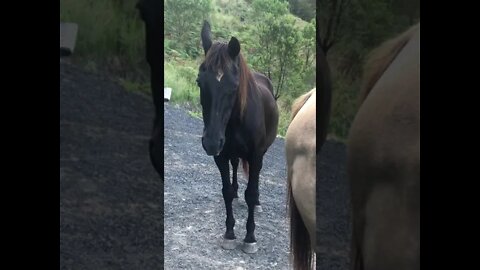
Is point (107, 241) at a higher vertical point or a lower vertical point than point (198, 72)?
lower

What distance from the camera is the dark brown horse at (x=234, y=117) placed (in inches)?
150

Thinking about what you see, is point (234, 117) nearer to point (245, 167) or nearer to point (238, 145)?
point (238, 145)

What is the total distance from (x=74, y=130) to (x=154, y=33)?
0.67 meters

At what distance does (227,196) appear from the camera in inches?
158

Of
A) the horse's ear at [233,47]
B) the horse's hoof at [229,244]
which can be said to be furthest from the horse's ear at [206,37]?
the horse's hoof at [229,244]

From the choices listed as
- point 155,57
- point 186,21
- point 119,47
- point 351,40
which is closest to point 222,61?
point 186,21

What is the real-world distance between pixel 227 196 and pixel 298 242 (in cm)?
58

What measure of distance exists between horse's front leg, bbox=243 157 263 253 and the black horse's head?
1.13ft

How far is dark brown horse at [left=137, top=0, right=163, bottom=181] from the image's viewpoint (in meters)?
3.12

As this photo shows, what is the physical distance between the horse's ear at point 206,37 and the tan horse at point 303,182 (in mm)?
749

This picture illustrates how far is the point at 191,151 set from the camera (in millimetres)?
3982
